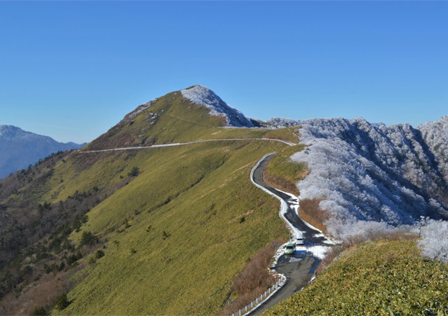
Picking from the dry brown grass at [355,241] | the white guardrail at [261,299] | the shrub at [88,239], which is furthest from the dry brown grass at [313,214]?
the shrub at [88,239]

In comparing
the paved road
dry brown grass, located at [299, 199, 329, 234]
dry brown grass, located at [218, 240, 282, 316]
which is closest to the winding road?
the paved road

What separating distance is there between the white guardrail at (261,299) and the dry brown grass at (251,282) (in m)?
0.74

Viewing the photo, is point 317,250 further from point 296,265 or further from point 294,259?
point 296,265

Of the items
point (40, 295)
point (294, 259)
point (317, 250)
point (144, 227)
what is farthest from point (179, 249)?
point (40, 295)

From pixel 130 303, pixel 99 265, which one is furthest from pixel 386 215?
pixel 99 265

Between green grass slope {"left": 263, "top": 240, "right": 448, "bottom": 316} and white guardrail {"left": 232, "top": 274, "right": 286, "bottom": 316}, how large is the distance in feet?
15.5

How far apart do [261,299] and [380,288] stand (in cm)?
1013

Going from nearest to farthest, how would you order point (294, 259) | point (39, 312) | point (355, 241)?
point (355, 241) < point (294, 259) < point (39, 312)

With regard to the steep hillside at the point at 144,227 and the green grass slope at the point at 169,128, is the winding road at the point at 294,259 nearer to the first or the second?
the steep hillside at the point at 144,227

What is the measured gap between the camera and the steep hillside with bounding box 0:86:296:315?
37156mm

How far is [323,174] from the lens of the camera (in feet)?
159

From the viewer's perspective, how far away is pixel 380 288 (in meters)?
14.4

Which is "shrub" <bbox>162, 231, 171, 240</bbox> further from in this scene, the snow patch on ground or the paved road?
the snow patch on ground

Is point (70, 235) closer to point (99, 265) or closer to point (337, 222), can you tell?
point (99, 265)
